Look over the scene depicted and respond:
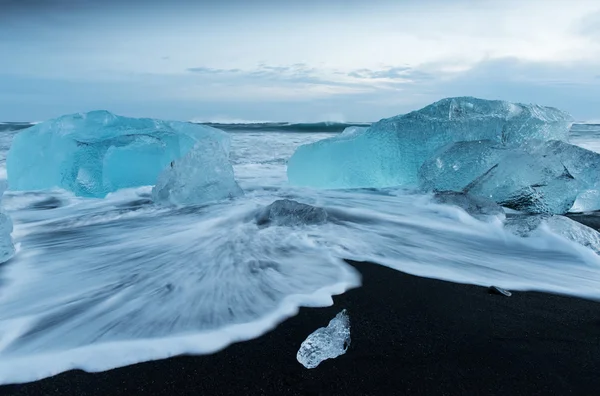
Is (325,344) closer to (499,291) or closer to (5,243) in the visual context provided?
(499,291)

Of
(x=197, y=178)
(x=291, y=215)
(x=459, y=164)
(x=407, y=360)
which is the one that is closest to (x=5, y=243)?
(x=291, y=215)

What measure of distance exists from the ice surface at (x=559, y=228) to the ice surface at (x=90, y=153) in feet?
10.5

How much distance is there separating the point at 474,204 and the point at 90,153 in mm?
3864

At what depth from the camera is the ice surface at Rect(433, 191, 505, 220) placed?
3326 mm

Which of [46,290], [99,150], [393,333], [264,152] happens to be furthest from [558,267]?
[264,152]

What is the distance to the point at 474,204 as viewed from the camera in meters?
3.49

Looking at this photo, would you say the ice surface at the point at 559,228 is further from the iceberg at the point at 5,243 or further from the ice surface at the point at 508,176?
the iceberg at the point at 5,243

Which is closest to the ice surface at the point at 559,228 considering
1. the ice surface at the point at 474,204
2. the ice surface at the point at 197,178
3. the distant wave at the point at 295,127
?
the ice surface at the point at 474,204

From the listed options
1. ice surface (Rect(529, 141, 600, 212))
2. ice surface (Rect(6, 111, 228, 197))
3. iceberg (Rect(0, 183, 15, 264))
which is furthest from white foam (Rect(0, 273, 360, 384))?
ice surface (Rect(529, 141, 600, 212))

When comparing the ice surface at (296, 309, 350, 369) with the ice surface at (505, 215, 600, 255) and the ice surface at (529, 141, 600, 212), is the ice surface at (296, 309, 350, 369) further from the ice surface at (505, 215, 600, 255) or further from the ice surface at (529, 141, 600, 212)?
the ice surface at (529, 141, 600, 212)

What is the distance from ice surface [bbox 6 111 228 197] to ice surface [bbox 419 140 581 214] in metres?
2.60

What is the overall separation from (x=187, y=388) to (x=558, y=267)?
205 cm

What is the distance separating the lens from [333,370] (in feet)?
4.31

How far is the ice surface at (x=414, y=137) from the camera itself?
4715 millimetres
